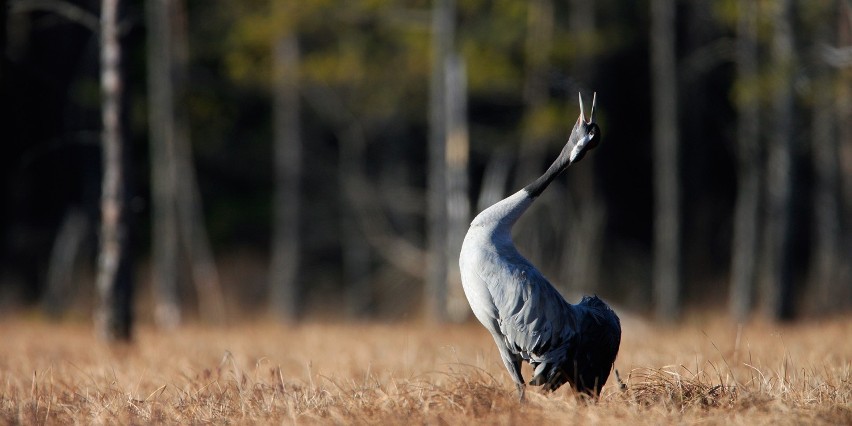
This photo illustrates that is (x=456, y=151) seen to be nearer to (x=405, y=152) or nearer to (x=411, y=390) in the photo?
(x=405, y=152)

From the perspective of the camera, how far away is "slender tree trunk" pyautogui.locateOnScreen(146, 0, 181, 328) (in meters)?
17.4

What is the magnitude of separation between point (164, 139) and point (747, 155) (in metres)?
9.96

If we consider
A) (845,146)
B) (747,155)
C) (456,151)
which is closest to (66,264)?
(456,151)

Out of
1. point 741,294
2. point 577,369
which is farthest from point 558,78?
point 741,294

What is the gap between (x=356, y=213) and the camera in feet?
74.7

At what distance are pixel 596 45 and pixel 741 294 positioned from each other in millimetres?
4859

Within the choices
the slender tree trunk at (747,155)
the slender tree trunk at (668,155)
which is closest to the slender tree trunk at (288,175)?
the slender tree trunk at (668,155)

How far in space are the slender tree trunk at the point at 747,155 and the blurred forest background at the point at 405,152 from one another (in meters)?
0.05

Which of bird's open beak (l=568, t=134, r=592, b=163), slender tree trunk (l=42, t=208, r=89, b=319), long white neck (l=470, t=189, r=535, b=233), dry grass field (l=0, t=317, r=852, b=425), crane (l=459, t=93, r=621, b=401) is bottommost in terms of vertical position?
slender tree trunk (l=42, t=208, r=89, b=319)

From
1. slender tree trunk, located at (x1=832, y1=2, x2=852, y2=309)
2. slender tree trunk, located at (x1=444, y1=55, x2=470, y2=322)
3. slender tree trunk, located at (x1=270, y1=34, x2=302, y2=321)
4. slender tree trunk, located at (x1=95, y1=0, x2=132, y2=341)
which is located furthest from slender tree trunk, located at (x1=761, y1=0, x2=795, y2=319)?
slender tree trunk, located at (x1=95, y1=0, x2=132, y2=341)

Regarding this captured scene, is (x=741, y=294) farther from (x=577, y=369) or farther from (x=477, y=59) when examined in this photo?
(x=577, y=369)

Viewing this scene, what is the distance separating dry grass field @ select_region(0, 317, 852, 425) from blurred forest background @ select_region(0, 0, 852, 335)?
3.13m

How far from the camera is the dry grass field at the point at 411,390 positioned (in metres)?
5.48

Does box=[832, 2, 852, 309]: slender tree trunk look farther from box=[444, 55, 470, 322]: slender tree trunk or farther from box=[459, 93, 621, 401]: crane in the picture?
box=[459, 93, 621, 401]: crane
